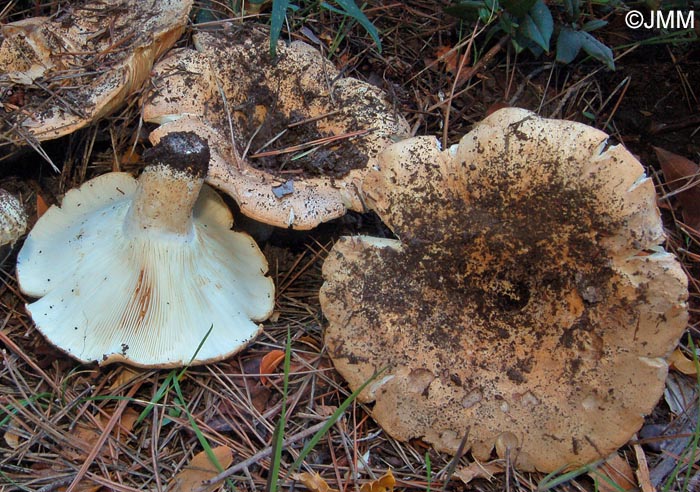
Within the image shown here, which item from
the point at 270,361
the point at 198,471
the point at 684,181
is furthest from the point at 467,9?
the point at 198,471

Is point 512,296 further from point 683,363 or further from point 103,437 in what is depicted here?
point 103,437

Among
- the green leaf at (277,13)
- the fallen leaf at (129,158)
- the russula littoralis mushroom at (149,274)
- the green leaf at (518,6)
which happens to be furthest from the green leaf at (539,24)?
the fallen leaf at (129,158)

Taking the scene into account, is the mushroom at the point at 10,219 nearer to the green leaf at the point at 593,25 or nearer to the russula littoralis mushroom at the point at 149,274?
the russula littoralis mushroom at the point at 149,274

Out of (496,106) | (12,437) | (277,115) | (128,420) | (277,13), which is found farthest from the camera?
(496,106)

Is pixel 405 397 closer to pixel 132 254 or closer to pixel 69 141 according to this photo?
pixel 132 254

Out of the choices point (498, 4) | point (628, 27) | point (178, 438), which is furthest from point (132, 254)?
point (628, 27)
